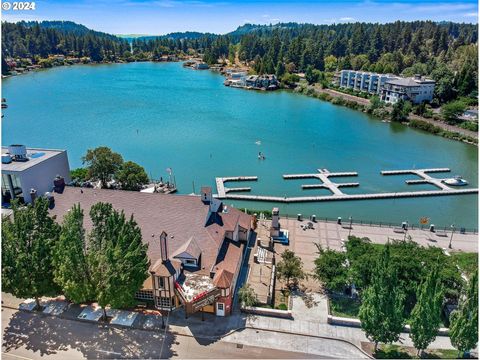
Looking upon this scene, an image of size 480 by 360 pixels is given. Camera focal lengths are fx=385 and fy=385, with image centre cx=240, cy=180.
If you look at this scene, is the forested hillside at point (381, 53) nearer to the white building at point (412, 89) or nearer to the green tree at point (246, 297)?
the white building at point (412, 89)

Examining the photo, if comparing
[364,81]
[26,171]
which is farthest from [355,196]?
[364,81]

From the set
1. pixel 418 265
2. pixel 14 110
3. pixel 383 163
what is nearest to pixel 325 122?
pixel 383 163

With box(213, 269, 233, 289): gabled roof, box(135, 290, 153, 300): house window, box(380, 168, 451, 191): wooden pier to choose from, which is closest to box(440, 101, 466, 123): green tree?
box(380, 168, 451, 191): wooden pier

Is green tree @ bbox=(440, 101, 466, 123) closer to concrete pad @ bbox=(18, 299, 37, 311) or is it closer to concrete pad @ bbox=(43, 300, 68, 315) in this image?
concrete pad @ bbox=(43, 300, 68, 315)

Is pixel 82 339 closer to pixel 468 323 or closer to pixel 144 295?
pixel 144 295

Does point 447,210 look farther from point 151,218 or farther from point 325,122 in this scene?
point 325,122
